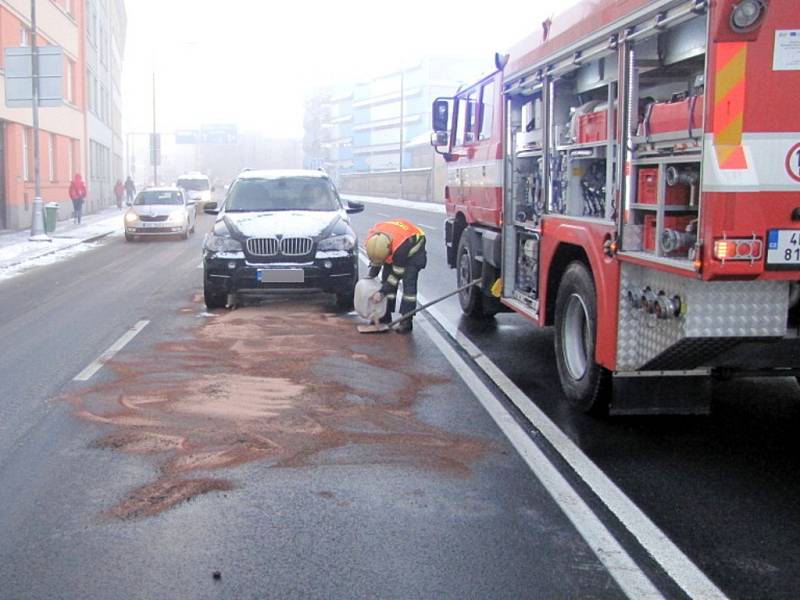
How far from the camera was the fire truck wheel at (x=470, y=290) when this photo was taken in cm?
1091

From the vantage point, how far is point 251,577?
3957 millimetres

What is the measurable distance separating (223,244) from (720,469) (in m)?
7.45

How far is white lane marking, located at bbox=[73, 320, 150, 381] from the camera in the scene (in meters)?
8.04

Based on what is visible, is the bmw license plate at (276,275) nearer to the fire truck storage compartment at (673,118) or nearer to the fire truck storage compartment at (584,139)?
the fire truck storage compartment at (584,139)

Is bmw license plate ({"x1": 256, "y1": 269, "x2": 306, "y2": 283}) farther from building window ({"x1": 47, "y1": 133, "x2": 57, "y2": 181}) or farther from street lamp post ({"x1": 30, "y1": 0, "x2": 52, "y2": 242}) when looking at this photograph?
building window ({"x1": 47, "y1": 133, "x2": 57, "y2": 181})

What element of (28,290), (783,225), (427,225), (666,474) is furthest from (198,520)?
(427,225)

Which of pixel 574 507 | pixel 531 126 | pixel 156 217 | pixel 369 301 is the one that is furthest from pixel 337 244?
pixel 156 217

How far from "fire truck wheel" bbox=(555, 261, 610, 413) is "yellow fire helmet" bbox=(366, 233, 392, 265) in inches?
116

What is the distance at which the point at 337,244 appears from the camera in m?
11.7

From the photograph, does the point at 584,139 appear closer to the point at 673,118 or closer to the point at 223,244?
the point at 673,118

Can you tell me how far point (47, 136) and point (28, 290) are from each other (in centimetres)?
2219

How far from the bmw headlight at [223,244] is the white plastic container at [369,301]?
1.90 metres

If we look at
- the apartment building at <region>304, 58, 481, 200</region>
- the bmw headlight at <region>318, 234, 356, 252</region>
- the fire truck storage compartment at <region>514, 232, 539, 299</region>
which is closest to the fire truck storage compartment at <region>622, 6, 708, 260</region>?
the fire truck storage compartment at <region>514, 232, 539, 299</region>

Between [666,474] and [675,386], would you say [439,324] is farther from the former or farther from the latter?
[666,474]
